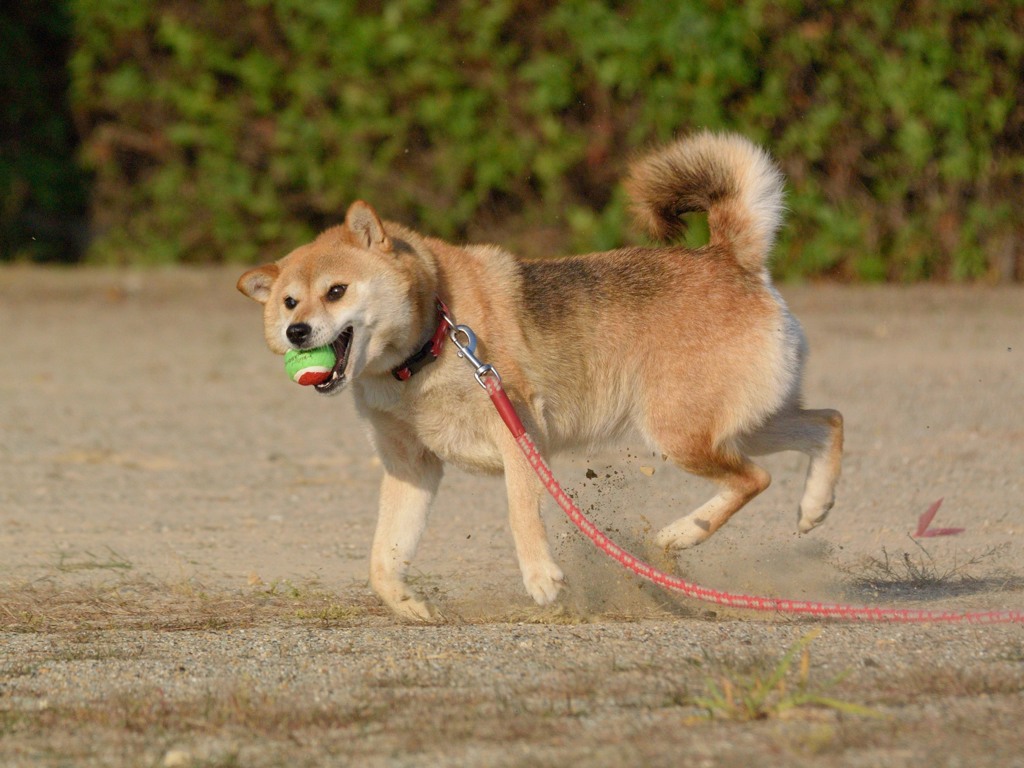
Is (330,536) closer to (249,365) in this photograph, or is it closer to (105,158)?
(249,365)

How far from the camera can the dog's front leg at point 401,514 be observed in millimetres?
4793

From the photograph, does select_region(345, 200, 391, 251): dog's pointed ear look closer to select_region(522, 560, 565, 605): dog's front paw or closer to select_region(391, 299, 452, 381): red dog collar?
select_region(391, 299, 452, 381): red dog collar

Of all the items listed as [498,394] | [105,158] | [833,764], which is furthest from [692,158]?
[105,158]

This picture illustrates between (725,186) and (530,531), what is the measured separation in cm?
158

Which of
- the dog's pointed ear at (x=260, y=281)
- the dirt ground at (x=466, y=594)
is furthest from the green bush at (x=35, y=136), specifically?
the dog's pointed ear at (x=260, y=281)

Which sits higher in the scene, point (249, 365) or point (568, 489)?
point (568, 489)

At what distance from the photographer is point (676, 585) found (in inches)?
166

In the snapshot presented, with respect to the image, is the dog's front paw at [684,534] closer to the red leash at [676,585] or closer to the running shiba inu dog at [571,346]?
the running shiba inu dog at [571,346]

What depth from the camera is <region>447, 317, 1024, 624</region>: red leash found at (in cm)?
408

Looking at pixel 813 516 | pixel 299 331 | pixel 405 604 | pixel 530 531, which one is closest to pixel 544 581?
pixel 530 531

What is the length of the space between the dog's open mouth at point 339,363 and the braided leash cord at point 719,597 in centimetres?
41

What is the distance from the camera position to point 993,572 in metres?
4.92

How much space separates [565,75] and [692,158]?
542 cm

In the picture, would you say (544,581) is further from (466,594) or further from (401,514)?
(401,514)
